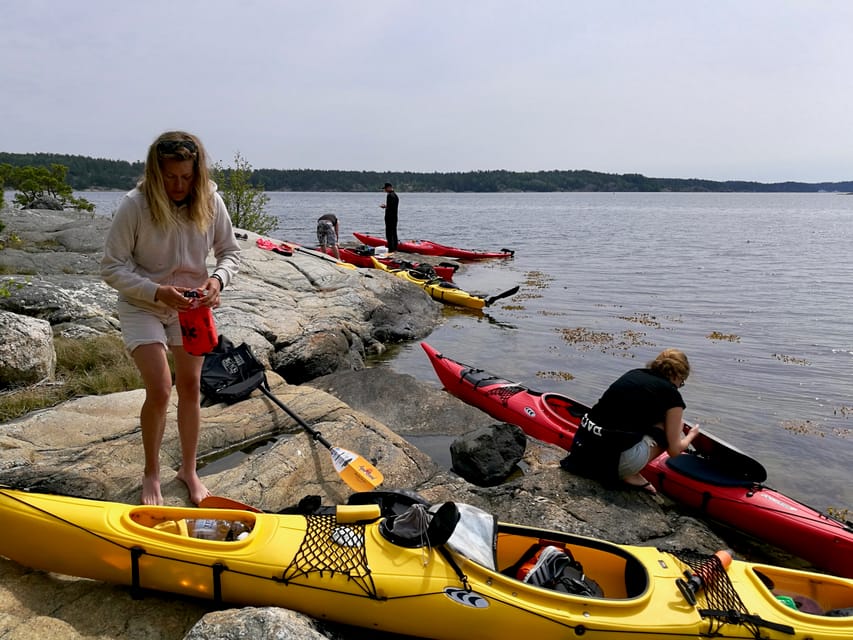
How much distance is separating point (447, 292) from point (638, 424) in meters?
9.41

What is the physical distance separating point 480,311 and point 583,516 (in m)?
9.30

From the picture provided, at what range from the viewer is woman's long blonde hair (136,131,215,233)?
2.94 meters

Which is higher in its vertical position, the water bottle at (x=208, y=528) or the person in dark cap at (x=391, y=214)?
the person in dark cap at (x=391, y=214)

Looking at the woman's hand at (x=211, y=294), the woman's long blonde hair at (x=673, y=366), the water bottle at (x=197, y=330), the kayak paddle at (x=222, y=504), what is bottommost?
the kayak paddle at (x=222, y=504)

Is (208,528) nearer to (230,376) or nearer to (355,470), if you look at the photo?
(355,470)

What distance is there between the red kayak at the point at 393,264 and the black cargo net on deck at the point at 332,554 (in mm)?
12435

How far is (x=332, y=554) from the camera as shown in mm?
3035

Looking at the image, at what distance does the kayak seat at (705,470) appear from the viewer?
497 centimetres

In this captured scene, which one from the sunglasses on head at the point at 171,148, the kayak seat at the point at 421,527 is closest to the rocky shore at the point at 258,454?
the kayak seat at the point at 421,527

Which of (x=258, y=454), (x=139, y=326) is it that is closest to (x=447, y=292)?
(x=258, y=454)

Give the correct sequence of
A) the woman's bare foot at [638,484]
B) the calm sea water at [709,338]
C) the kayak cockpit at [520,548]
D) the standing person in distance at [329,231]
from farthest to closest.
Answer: the standing person in distance at [329,231] < the calm sea water at [709,338] < the woman's bare foot at [638,484] < the kayak cockpit at [520,548]

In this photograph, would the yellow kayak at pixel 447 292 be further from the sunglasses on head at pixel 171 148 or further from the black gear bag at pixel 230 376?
the sunglasses on head at pixel 171 148

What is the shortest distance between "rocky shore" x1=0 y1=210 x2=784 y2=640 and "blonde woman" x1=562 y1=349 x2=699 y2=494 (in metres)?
0.22

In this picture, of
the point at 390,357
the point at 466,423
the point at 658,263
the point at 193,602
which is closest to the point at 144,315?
the point at 193,602
